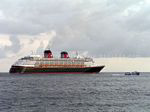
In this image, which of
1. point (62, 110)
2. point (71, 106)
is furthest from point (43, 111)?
point (71, 106)

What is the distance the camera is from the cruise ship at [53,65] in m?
158

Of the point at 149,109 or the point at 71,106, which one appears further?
the point at 71,106

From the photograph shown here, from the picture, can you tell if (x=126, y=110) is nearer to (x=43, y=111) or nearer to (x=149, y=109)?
(x=149, y=109)

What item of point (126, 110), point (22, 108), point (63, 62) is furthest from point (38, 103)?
point (63, 62)

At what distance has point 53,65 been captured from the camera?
15888 centimetres

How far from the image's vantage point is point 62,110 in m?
38.2

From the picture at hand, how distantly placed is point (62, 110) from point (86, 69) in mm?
121923

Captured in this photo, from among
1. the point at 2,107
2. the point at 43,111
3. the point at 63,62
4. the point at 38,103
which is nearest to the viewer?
the point at 43,111

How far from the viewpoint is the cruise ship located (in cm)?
15850

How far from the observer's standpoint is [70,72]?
16075 centimetres

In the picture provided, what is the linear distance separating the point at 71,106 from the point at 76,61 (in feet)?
394

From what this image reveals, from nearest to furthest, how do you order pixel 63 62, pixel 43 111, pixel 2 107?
pixel 43 111 < pixel 2 107 < pixel 63 62

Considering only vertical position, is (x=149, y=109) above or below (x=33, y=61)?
below

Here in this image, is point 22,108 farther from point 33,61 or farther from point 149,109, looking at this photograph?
point 33,61
